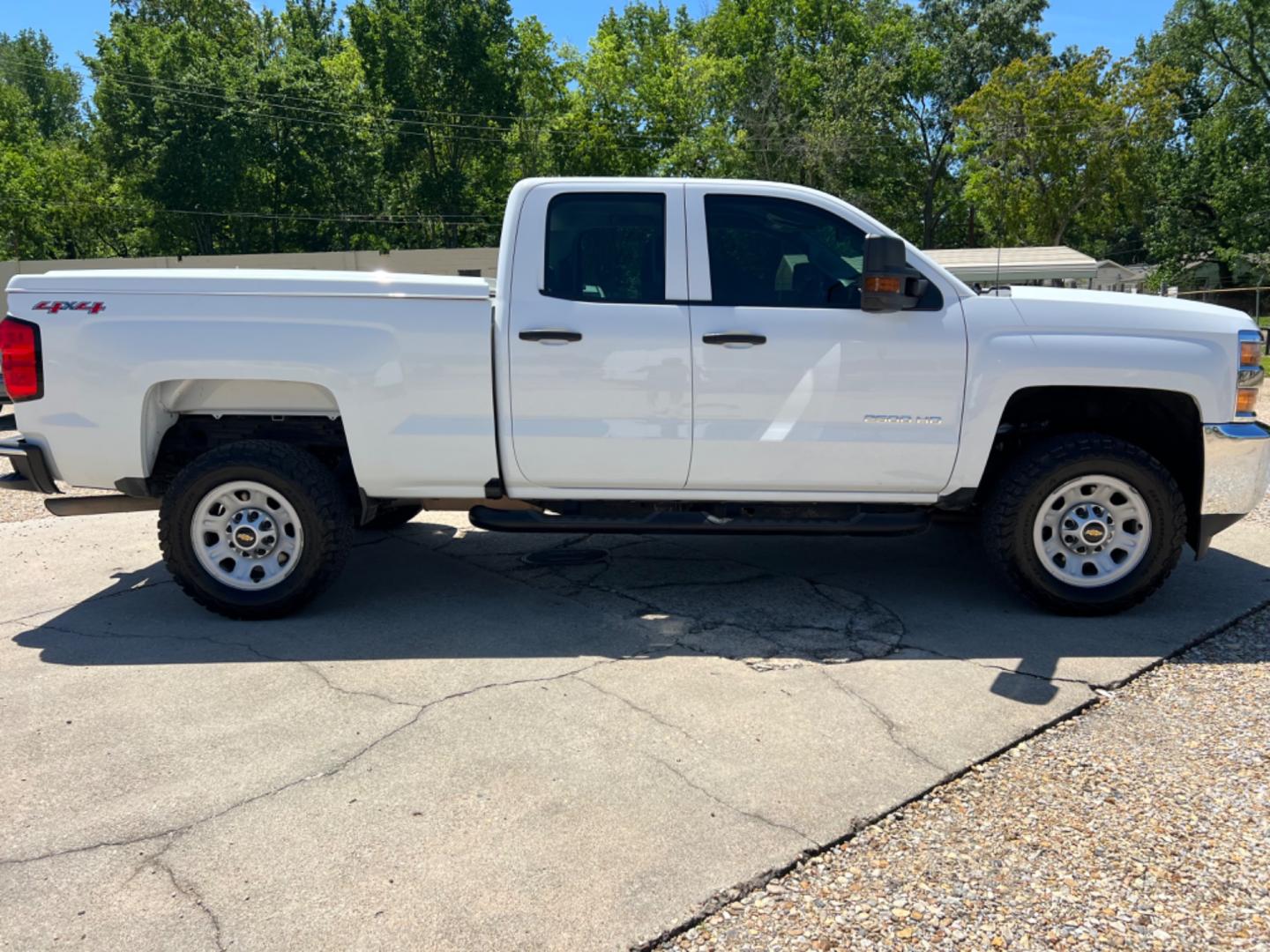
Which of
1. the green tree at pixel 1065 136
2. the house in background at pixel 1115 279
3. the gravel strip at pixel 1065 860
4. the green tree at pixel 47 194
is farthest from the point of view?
the house in background at pixel 1115 279

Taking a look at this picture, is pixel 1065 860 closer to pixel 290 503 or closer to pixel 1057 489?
pixel 1057 489

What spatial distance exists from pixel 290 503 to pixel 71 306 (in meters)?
1.40

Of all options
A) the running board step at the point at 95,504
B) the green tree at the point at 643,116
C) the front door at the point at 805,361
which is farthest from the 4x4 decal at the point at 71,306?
the green tree at the point at 643,116

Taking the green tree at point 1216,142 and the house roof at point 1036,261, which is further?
the green tree at point 1216,142

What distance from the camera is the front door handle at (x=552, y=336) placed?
15.4 feet

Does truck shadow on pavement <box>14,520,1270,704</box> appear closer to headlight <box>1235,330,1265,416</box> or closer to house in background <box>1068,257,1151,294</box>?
headlight <box>1235,330,1265,416</box>

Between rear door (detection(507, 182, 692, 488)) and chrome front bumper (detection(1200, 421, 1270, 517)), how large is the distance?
102 inches

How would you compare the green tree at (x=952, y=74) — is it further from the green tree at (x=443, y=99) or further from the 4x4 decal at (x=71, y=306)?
the 4x4 decal at (x=71, y=306)

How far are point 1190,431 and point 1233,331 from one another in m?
0.53

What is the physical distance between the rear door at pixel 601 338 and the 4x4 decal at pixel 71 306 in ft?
6.51

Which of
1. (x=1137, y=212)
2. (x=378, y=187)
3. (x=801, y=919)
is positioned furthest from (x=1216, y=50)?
(x=801, y=919)

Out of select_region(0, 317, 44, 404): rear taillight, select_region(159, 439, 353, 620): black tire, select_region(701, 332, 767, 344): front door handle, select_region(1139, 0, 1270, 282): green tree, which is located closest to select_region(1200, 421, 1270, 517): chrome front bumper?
select_region(701, 332, 767, 344): front door handle

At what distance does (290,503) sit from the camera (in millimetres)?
4867

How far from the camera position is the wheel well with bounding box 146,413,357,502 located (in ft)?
16.6
